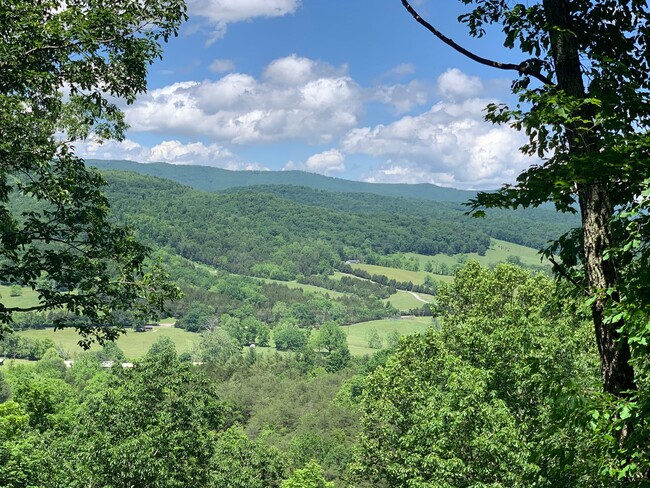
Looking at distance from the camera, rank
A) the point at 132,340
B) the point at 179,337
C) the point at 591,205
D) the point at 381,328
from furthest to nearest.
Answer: the point at 381,328, the point at 179,337, the point at 132,340, the point at 591,205

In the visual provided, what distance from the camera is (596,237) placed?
6.62 metres

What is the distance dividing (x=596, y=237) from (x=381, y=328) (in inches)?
6649

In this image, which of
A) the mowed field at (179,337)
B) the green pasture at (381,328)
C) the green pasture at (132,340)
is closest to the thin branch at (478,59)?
the mowed field at (179,337)

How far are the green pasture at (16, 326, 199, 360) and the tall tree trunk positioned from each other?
135954mm

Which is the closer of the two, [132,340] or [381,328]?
[132,340]

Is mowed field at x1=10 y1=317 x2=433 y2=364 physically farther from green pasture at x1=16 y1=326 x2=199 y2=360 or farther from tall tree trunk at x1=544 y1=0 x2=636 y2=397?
tall tree trunk at x1=544 y1=0 x2=636 y2=397

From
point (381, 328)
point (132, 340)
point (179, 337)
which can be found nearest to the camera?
point (132, 340)

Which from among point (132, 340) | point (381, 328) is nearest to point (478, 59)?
point (132, 340)

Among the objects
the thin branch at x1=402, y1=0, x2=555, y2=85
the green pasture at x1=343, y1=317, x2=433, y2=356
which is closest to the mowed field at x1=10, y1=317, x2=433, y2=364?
the green pasture at x1=343, y1=317, x2=433, y2=356

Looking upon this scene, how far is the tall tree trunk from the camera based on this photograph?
6.32 metres

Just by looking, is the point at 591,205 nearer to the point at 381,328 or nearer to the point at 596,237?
the point at 596,237

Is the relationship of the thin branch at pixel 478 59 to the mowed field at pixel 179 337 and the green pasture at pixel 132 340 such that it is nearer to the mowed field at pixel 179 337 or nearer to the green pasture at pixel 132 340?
the mowed field at pixel 179 337

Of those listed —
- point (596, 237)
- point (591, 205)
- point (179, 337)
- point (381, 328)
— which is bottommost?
point (179, 337)

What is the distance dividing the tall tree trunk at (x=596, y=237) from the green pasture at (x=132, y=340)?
13595cm
